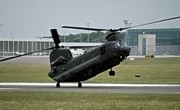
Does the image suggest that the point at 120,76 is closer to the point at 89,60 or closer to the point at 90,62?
the point at 89,60

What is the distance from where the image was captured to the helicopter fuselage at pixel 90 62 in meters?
35.2

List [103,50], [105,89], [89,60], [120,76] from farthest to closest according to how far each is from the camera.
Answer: [120,76] → [89,60] → [103,50] → [105,89]

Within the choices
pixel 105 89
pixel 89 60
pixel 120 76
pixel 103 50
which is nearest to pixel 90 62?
pixel 89 60

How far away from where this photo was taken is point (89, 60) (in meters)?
37.2

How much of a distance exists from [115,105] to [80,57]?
16.7 metres

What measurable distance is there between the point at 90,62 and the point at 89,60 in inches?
10.0

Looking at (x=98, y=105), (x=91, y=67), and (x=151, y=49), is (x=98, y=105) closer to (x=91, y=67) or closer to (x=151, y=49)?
(x=91, y=67)

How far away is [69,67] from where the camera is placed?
38188 millimetres

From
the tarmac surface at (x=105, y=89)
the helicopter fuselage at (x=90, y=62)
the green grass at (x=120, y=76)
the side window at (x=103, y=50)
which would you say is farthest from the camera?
the green grass at (x=120, y=76)

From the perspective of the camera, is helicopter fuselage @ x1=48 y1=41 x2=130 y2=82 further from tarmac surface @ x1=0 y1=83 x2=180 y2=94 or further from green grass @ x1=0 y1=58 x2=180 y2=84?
green grass @ x1=0 y1=58 x2=180 y2=84

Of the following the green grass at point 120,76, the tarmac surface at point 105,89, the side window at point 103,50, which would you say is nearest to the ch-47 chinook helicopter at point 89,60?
the side window at point 103,50

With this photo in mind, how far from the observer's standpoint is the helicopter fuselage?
35.2m

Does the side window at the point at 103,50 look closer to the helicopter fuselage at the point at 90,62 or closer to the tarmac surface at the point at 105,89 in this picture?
the helicopter fuselage at the point at 90,62

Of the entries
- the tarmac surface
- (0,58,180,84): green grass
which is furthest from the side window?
(0,58,180,84): green grass
